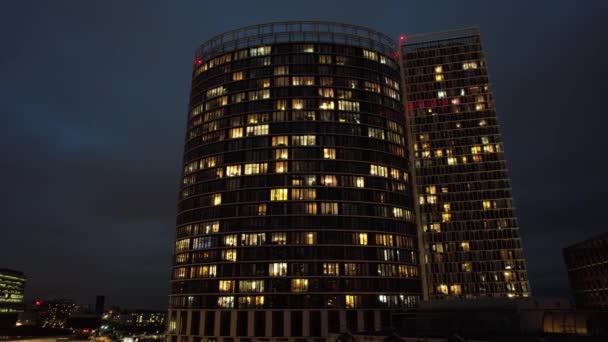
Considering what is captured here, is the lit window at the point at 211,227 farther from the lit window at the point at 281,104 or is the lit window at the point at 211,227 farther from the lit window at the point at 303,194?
the lit window at the point at 281,104

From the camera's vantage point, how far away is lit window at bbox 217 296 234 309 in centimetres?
10794

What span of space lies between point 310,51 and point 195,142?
45.8 m

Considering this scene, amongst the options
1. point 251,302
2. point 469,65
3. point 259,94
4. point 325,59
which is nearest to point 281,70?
point 259,94

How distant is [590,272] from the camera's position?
141m

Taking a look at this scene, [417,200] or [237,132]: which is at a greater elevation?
[237,132]

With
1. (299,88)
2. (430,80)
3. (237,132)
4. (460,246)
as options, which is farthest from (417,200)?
(237,132)

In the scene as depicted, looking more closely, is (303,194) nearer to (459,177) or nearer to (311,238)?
(311,238)

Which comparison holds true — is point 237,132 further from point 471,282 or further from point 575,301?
point 575,301

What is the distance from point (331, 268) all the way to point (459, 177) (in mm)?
60852

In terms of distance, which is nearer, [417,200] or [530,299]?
[530,299]

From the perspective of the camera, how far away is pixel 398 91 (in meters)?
140

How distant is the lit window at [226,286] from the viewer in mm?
109688

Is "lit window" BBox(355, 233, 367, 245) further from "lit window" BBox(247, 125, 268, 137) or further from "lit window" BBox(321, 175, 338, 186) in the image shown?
"lit window" BBox(247, 125, 268, 137)

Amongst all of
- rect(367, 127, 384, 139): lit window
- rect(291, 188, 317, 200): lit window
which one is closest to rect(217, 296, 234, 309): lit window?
rect(291, 188, 317, 200): lit window
